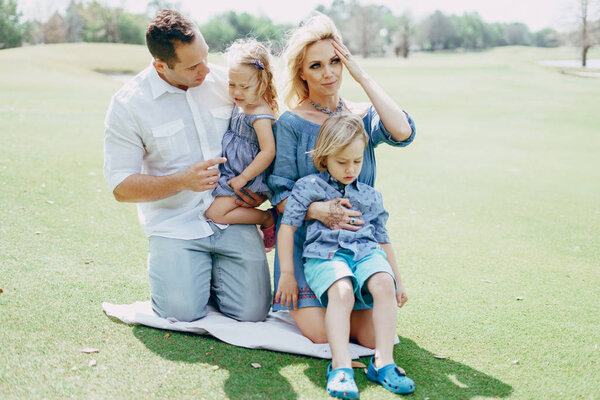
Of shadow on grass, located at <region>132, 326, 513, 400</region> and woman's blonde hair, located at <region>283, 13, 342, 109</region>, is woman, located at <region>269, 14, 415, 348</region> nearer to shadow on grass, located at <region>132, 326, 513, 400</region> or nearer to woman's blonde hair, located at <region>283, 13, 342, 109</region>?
woman's blonde hair, located at <region>283, 13, 342, 109</region>

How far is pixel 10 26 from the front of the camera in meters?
51.1

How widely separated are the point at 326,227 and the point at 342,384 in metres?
0.98

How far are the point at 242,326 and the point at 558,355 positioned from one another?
182 cm

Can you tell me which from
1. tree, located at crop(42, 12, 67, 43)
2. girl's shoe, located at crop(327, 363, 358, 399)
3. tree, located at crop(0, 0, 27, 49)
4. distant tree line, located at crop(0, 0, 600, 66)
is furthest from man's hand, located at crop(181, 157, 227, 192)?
tree, located at crop(42, 12, 67, 43)

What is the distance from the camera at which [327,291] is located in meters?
3.23

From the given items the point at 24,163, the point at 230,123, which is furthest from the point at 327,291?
the point at 24,163

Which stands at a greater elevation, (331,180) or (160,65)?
(160,65)

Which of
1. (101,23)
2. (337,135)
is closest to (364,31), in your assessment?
(101,23)

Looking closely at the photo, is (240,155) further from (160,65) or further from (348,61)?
(348,61)

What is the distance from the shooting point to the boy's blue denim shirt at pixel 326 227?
3361mm

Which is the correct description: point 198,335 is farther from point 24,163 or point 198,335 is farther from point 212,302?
point 24,163

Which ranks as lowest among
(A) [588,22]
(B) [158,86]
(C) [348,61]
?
(B) [158,86]

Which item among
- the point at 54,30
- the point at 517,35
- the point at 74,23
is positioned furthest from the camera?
the point at 517,35

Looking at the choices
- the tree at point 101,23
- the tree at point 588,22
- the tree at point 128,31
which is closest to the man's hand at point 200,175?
the tree at point 588,22
